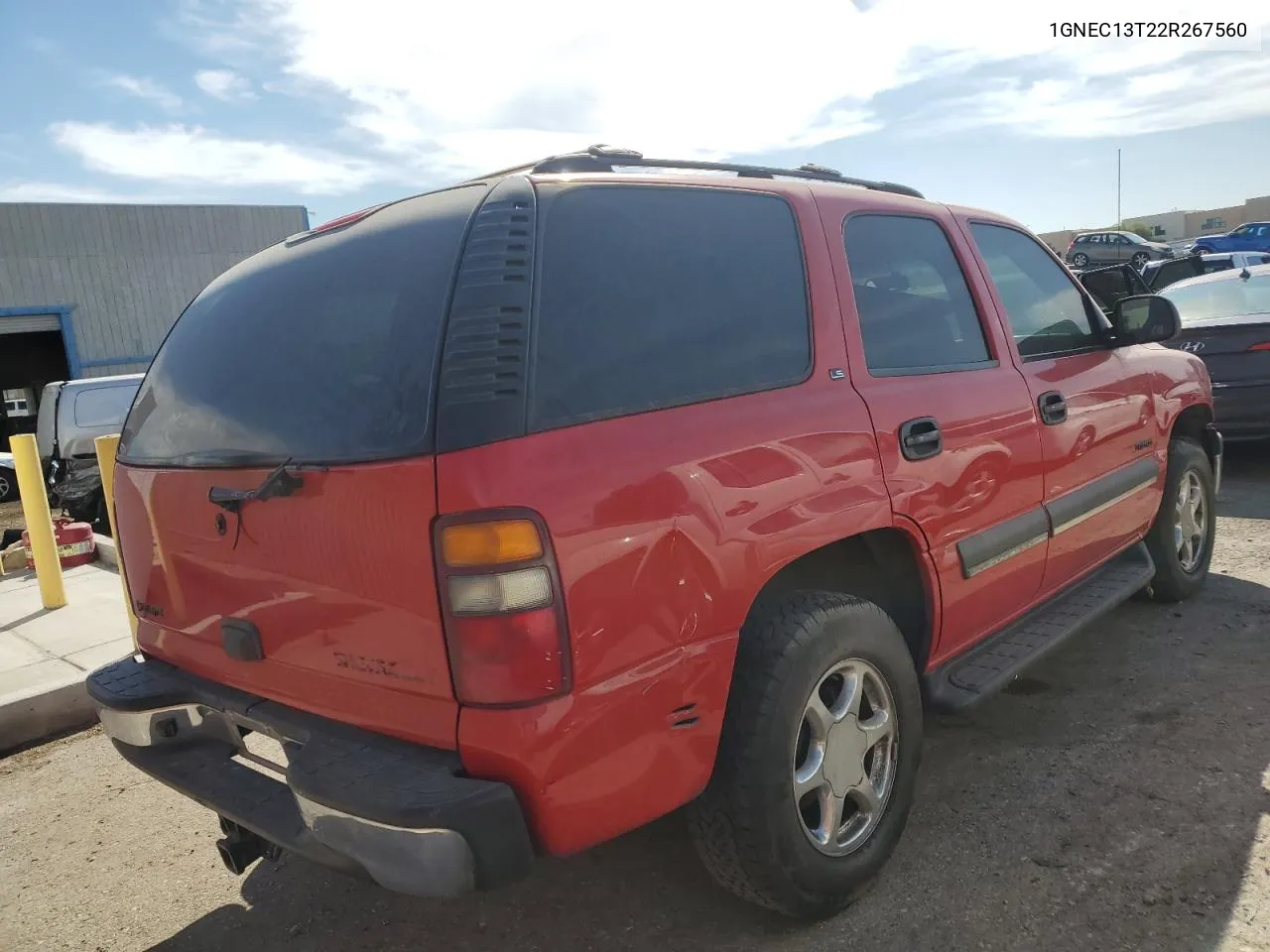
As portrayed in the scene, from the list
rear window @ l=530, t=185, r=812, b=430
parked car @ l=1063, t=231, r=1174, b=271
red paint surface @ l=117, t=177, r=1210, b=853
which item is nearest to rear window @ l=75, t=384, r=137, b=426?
red paint surface @ l=117, t=177, r=1210, b=853

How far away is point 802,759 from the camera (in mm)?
2412

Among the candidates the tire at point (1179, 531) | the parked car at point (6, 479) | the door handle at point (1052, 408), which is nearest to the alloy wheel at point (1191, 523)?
the tire at point (1179, 531)

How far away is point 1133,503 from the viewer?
161 inches

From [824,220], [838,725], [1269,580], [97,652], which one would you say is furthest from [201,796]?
[1269,580]

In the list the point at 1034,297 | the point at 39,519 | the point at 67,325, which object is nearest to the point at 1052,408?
the point at 1034,297

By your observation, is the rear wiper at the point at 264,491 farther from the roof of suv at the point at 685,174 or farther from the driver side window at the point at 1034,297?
the driver side window at the point at 1034,297

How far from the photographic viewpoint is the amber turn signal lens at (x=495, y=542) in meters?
1.81

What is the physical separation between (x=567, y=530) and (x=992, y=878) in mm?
1677

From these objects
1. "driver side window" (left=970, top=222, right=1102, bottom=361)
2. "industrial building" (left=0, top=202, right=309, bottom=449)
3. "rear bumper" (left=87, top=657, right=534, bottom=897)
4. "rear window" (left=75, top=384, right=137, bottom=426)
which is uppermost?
"industrial building" (left=0, top=202, right=309, bottom=449)

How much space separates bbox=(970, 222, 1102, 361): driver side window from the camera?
350 cm

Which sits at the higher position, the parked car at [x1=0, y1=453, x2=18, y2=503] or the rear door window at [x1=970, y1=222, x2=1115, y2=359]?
the rear door window at [x1=970, y1=222, x2=1115, y2=359]

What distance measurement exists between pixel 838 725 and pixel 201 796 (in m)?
1.58

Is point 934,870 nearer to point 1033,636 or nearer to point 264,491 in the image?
point 1033,636

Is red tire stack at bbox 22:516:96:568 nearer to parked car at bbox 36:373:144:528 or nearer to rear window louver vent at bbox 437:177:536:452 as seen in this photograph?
parked car at bbox 36:373:144:528
